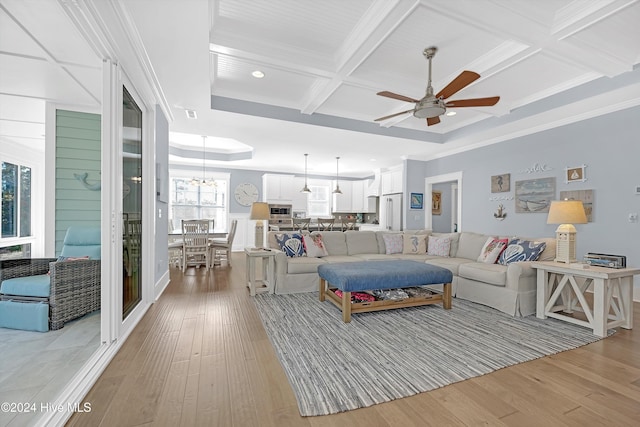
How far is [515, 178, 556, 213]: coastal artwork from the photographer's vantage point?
4.55m

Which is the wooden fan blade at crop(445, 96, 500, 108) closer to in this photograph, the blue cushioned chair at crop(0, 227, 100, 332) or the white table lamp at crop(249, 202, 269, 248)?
the white table lamp at crop(249, 202, 269, 248)

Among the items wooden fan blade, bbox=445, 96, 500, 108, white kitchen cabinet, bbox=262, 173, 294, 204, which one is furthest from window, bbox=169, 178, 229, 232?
wooden fan blade, bbox=445, 96, 500, 108

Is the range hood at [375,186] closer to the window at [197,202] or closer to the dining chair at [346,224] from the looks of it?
the dining chair at [346,224]

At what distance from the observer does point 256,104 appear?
4.46 metres

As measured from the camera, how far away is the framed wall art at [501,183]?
5172 millimetres

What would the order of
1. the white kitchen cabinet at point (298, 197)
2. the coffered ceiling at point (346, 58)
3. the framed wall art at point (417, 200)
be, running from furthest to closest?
1. the white kitchen cabinet at point (298, 197)
2. the framed wall art at point (417, 200)
3. the coffered ceiling at point (346, 58)

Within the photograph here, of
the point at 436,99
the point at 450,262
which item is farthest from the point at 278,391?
the point at 450,262

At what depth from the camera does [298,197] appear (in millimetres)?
9086

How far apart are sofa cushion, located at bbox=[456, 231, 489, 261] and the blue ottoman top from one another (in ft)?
4.25

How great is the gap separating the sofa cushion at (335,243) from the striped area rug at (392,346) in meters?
1.38

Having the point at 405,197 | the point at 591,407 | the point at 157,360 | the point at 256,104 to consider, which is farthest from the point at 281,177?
the point at 591,407

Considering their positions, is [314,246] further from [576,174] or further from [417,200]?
[576,174]

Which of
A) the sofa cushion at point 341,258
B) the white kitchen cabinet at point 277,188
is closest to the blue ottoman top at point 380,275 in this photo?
the sofa cushion at point 341,258

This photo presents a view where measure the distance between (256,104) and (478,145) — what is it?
4326 millimetres
